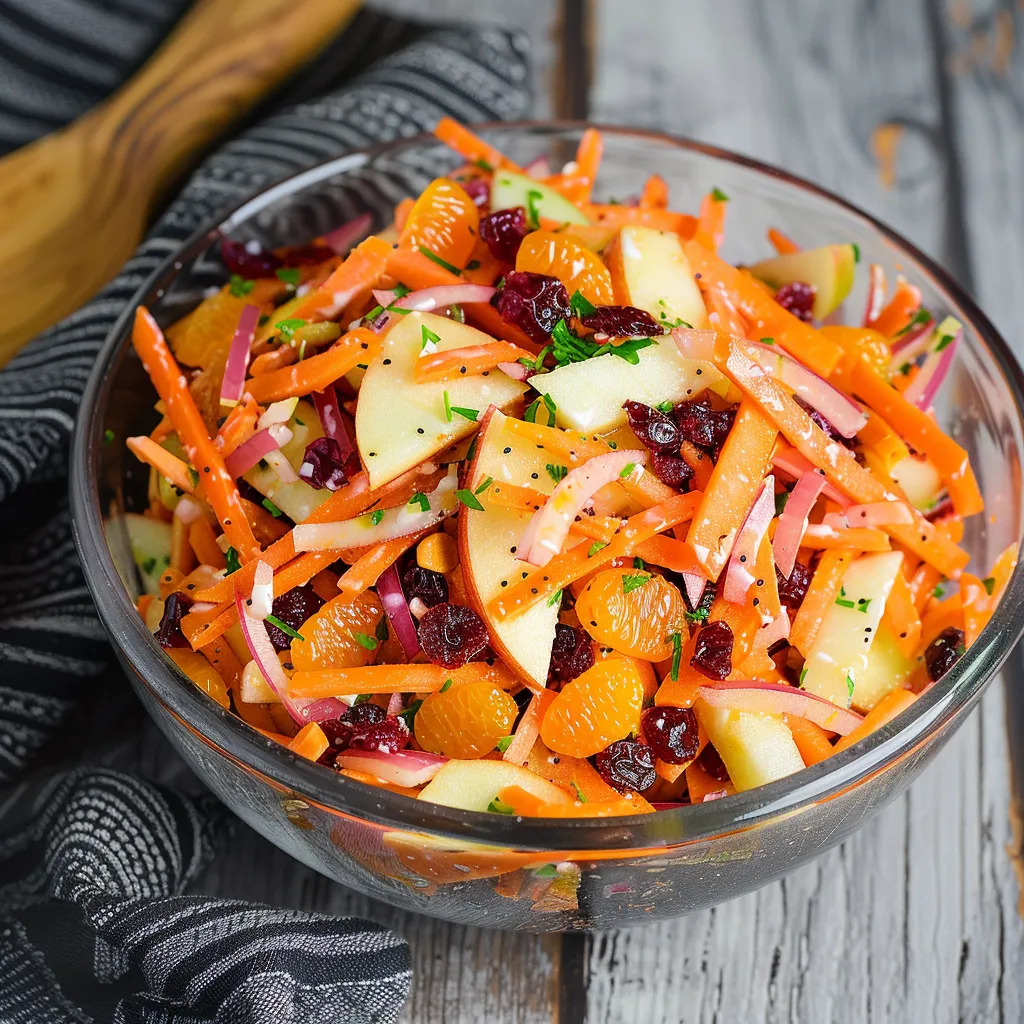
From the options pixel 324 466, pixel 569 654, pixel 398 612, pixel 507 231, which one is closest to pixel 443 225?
pixel 507 231

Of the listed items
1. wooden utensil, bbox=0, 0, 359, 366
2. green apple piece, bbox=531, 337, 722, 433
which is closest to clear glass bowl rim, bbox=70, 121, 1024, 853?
green apple piece, bbox=531, 337, 722, 433

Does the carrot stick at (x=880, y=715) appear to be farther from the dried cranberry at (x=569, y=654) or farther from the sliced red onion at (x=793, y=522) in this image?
the dried cranberry at (x=569, y=654)

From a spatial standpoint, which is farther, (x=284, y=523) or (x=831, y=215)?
(x=831, y=215)

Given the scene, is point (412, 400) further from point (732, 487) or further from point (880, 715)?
point (880, 715)

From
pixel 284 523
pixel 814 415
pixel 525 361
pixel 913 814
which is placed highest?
pixel 525 361

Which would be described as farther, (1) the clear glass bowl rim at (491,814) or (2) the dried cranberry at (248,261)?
(2) the dried cranberry at (248,261)

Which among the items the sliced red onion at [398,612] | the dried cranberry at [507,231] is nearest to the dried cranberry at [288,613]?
the sliced red onion at [398,612]

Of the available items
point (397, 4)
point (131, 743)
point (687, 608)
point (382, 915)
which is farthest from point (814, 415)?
point (397, 4)

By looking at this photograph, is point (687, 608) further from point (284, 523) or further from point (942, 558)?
point (284, 523)
